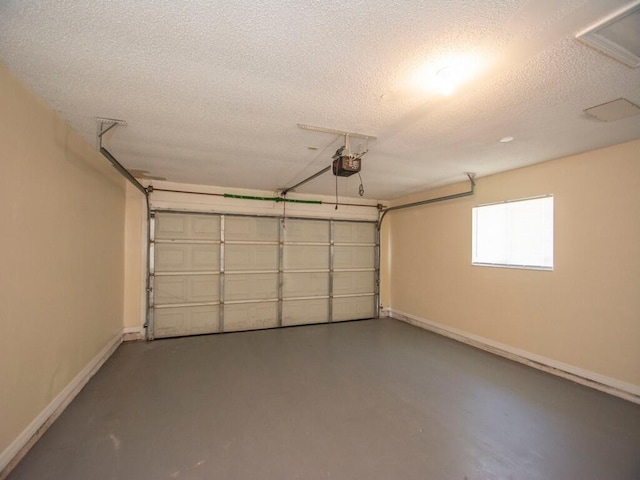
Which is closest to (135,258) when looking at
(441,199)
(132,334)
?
(132,334)

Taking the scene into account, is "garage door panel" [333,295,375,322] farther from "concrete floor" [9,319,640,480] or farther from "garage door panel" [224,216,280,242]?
"concrete floor" [9,319,640,480]

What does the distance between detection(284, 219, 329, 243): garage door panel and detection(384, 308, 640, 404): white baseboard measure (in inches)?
90.7

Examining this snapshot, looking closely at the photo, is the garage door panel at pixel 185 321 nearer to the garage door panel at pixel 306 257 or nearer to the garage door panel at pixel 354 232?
the garage door panel at pixel 306 257

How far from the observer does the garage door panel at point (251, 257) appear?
15.2 ft

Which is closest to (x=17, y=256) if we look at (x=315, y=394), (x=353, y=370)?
(x=315, y=394)

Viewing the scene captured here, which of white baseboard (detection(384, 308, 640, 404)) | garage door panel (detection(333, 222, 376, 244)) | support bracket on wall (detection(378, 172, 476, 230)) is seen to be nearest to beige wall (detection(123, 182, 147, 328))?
garage door panel (detection(333, 222, 376, 244))

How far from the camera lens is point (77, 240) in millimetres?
2551

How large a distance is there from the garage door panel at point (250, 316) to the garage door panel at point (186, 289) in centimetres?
35

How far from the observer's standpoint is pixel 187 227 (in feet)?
14.4

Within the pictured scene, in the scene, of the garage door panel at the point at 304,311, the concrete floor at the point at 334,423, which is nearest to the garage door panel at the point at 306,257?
the garage door panel at the point at 304,311

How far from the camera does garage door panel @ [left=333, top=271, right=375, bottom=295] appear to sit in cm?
534

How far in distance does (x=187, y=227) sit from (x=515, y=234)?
4546 millimetres

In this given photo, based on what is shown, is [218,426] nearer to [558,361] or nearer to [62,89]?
[62,89]

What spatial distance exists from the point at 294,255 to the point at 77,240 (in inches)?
119
